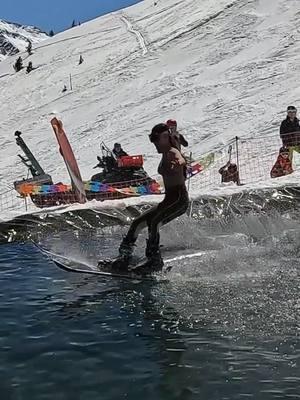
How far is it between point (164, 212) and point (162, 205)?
9 centimetres

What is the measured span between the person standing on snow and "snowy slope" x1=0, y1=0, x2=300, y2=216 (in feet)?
30.4

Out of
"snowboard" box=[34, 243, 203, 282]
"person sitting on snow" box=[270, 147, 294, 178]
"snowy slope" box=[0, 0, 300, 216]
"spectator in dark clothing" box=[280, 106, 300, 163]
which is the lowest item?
"snowboard" box=[34, 243, 203, 282]

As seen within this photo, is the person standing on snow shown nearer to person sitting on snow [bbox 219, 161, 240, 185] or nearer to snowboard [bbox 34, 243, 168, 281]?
snowboard [bbox 34, 243, 168, 281]

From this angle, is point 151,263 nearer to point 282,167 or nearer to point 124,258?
point 124,258

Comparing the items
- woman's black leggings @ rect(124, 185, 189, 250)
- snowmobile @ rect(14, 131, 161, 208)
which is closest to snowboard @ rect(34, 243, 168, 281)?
woman's black leggings @ rect(124, 185, 189, 250)

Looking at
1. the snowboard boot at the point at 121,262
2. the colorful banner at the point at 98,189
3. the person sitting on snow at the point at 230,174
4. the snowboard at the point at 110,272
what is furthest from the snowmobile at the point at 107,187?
the snowboard boot at the point at 121,262

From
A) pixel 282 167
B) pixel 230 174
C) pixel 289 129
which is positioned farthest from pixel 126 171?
pixel 289 129

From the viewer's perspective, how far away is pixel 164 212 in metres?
7.99

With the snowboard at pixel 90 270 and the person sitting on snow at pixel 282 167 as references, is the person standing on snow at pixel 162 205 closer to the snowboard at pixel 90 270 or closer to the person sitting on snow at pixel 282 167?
the snowboard at pixel 90 270

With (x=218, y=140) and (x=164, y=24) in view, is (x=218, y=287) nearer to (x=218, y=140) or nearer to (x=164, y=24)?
(x=218, y=140)

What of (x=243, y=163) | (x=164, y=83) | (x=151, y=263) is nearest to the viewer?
(x=151, y=263)

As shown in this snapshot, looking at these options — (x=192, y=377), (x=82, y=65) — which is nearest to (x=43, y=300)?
(x=192, y=377)

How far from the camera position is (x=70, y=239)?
416 inches

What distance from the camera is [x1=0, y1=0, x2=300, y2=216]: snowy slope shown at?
80.6 ft
